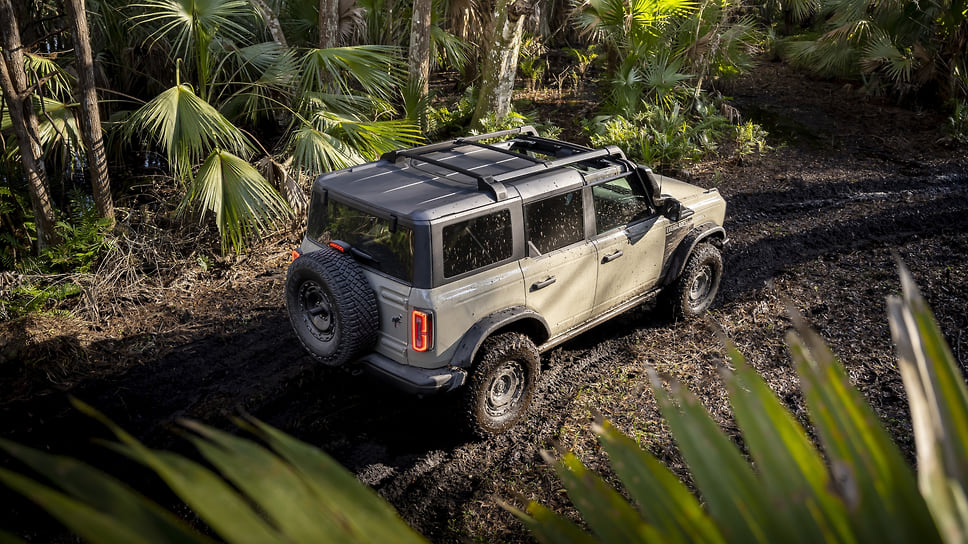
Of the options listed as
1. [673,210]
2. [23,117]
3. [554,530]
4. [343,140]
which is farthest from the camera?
[343,140]

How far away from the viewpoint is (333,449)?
495 centimetres

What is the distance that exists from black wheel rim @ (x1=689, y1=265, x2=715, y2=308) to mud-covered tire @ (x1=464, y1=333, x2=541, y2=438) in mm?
2231

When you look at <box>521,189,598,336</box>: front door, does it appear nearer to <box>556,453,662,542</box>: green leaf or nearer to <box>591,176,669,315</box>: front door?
<box>591,176,669,315</box>: front door

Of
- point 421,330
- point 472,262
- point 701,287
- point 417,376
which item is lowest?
point 701,287

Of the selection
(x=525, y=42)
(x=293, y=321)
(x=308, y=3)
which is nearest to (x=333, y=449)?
(x=293, y=321)

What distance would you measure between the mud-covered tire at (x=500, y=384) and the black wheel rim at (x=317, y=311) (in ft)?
3.38

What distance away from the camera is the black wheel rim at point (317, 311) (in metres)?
4.83

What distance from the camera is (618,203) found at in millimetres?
5801

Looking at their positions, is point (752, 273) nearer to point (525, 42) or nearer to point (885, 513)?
point (885, 513)

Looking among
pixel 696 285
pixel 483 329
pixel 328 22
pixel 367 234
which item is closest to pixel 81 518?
pixel 483 329

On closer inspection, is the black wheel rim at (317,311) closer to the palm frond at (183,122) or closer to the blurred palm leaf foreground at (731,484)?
the palm frond at (183,122)

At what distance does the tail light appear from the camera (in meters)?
4.52

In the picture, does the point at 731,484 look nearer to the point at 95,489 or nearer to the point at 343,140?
the point at 95,489

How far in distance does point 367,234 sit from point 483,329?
104 cm
